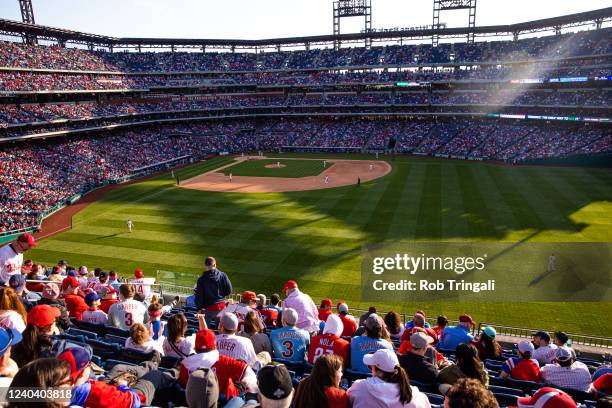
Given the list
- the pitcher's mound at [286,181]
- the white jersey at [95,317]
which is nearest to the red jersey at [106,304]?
the white jersey at [95,317]

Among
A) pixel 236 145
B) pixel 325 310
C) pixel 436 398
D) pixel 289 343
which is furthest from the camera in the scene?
pixel 236 145

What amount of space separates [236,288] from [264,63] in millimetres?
72451

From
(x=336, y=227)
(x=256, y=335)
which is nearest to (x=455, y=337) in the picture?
(x=256, y=335)

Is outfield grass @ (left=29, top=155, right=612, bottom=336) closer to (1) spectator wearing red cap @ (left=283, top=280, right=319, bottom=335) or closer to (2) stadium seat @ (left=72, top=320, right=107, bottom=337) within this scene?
(1) spectator wearing red cap @ (left=283, top=280, right=319, bottom=335)

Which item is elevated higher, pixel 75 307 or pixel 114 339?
pixel 114 339

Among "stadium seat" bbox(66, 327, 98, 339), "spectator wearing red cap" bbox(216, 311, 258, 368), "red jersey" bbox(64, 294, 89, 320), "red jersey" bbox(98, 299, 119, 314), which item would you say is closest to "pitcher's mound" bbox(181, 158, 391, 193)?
"red jersey" bbox(98, 299, 119, 314)

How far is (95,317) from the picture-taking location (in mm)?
10562

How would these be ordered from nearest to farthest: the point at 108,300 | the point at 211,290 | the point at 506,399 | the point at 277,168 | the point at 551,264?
the point at 506,399 → the point at 211,290 → the point at 108,300 → the point at 551,264 → the point at 277,168

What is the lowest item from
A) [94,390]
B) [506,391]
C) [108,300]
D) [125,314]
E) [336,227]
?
[336,227]

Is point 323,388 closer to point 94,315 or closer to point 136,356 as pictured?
point 136,356

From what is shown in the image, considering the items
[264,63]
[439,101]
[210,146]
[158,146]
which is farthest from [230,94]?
[439,101]

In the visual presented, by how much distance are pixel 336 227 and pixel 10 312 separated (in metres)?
25.8

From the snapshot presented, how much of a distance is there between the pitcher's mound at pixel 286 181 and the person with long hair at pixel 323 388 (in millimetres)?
39651

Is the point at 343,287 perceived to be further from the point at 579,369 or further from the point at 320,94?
the point at 320,94
